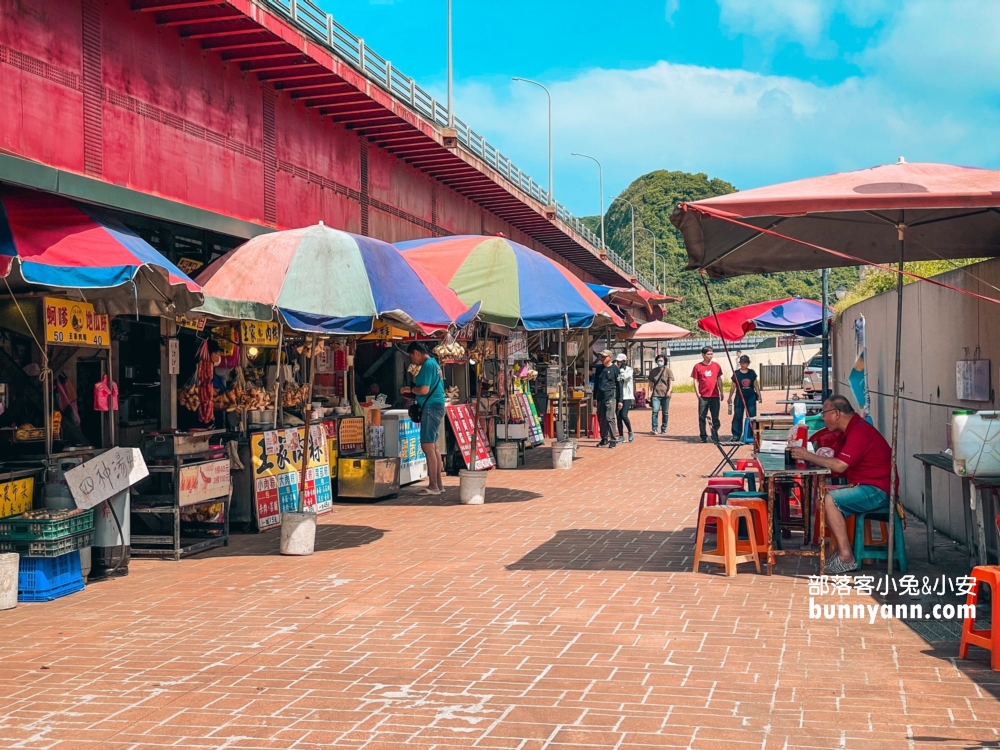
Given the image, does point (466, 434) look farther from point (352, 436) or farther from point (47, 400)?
point (47, 400)

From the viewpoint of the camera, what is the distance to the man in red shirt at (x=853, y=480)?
322 inches

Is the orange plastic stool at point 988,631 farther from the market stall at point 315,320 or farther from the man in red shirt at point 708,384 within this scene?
the man in red shirt at point 708,384

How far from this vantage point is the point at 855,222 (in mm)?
8898

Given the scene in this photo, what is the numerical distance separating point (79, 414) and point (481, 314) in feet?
15.1

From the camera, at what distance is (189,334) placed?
12719 mm

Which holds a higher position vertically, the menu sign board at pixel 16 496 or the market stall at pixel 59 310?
the market stall at pixel 59 310

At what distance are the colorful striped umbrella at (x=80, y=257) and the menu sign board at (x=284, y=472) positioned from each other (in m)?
2.22

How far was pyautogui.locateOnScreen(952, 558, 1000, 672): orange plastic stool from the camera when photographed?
5.63 meters

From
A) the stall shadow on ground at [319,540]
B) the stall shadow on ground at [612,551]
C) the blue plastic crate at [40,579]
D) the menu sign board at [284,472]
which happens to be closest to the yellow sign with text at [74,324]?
A: the blue plastic crate at [40,579]

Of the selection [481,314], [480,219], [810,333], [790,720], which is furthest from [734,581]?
[480,219]

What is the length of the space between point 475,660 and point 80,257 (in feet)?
14.6

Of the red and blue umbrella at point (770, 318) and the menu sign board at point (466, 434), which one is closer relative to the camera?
the menu sign board at point (466, 434)

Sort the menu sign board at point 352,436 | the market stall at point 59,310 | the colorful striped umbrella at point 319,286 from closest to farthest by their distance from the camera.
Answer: the market stall at point 59,310, the colorful striped umbrella at point 319,286, the menu sign board at point 352,436

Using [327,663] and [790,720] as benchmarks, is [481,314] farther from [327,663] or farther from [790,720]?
[790,720]
